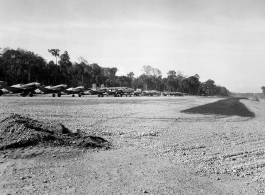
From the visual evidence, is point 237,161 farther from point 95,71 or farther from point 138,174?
point 95,71

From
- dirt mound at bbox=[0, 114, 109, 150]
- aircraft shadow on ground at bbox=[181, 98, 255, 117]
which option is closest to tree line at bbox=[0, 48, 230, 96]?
aircraft shadow on ground at bbox=[181, 98, 255, 117]

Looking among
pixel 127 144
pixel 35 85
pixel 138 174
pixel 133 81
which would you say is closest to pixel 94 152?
pixel 127 144

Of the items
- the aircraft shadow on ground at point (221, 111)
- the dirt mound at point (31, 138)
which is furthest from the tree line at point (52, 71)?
the dirt mound at point (31, 138)

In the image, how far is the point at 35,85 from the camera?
37.3 metres

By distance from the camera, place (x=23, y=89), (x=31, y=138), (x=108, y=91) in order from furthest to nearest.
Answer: (x=108, y=91), (x=23, y=89), (x=31, y=138)

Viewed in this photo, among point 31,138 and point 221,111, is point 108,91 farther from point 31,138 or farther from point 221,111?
point 31,138

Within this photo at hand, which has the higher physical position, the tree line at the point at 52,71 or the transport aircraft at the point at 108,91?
the tree line at the point at 52,71

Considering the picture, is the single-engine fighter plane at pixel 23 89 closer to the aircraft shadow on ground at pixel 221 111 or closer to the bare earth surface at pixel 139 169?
the aircraft shadow on ground at pixel 221 111

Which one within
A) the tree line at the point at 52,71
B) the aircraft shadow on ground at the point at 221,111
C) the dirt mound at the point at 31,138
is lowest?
the aircraft shadow on ground at the point at 221,111

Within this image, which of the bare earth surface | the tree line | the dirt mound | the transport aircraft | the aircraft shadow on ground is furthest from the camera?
the tree line

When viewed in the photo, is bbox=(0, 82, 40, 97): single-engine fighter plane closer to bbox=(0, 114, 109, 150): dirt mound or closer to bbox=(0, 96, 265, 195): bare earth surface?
bbox=(0, 114, 109, 150): dirt mound

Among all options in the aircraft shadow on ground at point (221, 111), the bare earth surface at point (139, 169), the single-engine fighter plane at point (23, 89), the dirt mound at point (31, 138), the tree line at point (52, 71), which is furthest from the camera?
the tree line at point (52, 71)

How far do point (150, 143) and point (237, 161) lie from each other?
102 inches

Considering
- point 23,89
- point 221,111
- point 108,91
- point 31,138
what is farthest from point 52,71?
point 31,138
